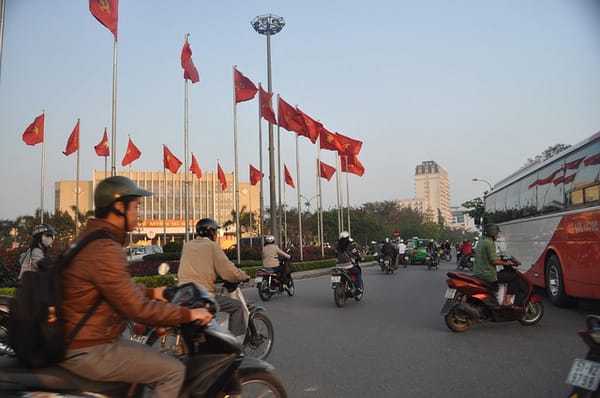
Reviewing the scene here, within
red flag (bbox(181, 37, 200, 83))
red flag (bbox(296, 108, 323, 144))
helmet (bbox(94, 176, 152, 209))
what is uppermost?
red flag (bbox(181, 37, 200, 83))

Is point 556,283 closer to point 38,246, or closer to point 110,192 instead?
point 38,246

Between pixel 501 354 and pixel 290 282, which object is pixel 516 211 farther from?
pixel 501 354

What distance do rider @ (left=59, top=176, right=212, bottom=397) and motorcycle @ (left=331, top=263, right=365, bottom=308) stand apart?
8.52m

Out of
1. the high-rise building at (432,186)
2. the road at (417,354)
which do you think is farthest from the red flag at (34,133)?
the high-rise building at (432,186)

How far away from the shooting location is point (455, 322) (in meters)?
7.71

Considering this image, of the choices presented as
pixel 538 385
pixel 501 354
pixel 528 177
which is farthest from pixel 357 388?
pixel 528 177

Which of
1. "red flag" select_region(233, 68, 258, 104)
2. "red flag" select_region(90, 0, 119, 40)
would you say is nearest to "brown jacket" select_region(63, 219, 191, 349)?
"red flag" select_region(90, 0, 119, 40)

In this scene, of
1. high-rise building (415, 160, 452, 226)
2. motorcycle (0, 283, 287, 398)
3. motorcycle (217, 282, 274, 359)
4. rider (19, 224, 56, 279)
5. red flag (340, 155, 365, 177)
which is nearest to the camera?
motorcycle (0, 283, 287, 398)

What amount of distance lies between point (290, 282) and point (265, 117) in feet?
35.0

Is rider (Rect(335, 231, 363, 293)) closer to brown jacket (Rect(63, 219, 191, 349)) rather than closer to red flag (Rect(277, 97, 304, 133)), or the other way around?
brown jacket (Rect(63, 219, 191, 349))

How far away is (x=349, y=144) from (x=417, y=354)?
22.0 m

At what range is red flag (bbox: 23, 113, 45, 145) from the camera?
74.2ft

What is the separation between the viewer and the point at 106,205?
268 centimetres

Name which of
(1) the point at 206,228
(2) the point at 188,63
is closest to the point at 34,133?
(2) the point at 188,63
